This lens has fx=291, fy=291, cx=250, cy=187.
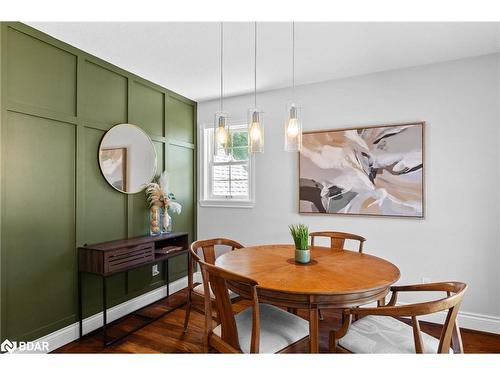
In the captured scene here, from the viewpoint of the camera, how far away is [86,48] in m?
2.51

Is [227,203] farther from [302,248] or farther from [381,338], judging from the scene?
[381,338]

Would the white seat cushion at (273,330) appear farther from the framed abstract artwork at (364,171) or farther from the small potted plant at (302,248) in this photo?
the framed abstract artwork at (364,171)

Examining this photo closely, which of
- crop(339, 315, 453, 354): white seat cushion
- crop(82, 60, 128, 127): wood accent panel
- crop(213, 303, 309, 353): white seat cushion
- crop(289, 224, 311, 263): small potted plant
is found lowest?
crop(213, 303, 309, 353): white seat cushion

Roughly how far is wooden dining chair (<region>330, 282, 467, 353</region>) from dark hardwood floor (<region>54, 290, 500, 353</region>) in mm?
606

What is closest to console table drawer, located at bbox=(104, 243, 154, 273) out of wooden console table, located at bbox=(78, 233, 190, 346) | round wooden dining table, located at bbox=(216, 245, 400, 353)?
wooden console table, located at bbox=(78, 233, 190, 346)

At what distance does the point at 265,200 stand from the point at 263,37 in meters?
1.86

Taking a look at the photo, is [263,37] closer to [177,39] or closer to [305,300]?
[177,39]

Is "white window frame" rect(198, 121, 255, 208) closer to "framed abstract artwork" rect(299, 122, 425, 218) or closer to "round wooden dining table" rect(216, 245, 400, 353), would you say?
"framed abstract artwork" rect(299, 122, 425, 218)

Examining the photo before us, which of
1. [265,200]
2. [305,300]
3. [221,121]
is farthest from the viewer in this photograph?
[265,200]

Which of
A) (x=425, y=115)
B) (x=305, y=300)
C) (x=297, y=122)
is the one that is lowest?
(x=305, y=300)

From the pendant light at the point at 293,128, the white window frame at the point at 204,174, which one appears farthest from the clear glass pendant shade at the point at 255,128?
the white window frame at the point at 204,174

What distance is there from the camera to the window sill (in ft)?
12.1

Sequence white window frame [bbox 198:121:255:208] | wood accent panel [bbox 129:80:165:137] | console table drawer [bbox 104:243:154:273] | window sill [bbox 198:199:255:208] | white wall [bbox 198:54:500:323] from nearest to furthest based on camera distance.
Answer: console table drawer [bbox 104:243:154:273], white wall [bbox 198:54:500:323], wood accent panel [bbox 129:80:165:137], window sill [bbox 198:199:255:208], white window frame [bbox 198:121:255:208]
